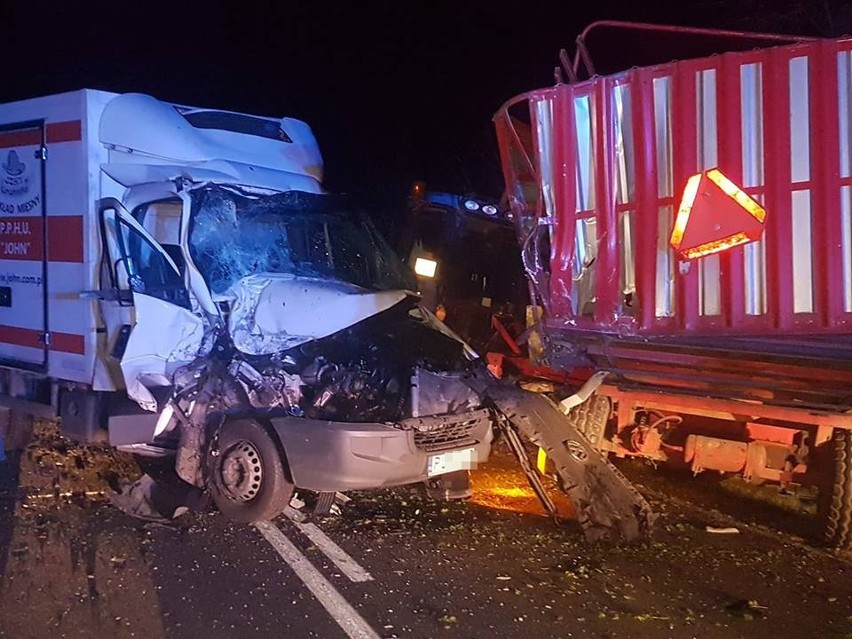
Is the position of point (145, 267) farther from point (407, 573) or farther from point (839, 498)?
point (839, 498)

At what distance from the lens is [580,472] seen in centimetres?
592

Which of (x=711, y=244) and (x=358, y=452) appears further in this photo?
(x=358, y=452)

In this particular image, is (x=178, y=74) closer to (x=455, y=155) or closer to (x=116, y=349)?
(x=455, y=155)

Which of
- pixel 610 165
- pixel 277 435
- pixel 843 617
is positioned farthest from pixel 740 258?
pixel 277 435

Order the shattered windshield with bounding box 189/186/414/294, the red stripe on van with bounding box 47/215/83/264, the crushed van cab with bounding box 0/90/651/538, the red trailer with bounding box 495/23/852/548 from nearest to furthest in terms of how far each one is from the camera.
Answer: the red trailer with bounding box 495/23/852/548, the crushed van cab with bounding box 0/90/651/538, the shattered windshield with bounding box 189/186/414/294, the red stripe on van with bounding box 47/215/83/264

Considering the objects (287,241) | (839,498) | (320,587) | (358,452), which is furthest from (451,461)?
(839,498)

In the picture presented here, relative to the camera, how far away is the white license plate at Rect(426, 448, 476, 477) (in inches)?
236

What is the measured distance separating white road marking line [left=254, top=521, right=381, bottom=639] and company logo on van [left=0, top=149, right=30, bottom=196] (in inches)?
137

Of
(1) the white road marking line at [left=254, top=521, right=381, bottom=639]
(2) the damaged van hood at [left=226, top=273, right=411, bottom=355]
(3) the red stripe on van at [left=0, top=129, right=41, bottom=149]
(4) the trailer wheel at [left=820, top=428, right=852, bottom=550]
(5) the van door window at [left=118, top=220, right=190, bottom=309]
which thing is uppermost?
(3) the red stripe on van at [left=0, top=129, right=41, bottom=149]

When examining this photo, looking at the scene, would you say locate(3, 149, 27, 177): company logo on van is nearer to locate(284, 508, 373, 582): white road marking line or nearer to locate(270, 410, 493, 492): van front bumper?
locate(270, 410, 493, 492): van front bumper

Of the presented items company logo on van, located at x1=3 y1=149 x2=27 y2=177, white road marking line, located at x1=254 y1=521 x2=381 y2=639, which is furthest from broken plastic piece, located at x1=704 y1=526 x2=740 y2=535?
company logo on van, located at x1=3 y1=149 x2=27 y2=177

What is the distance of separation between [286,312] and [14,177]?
2.90 m

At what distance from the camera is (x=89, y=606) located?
4.76m

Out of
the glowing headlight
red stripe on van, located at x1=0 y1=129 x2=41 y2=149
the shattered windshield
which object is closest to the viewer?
the shattered windshield
